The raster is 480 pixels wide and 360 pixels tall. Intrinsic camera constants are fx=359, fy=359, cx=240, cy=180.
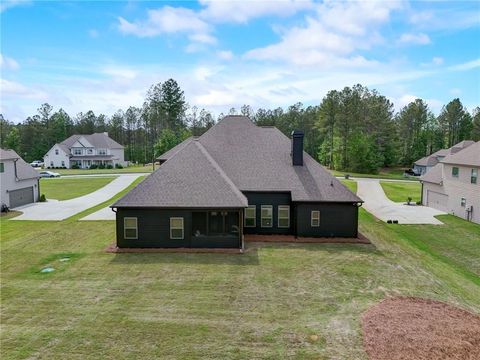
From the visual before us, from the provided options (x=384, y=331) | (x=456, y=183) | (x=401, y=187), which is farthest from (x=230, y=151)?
(x=401, y=187)

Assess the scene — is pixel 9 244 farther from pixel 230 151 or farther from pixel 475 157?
pixel 475 157

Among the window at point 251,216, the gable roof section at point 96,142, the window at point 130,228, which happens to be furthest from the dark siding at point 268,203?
the gable roof section at point 96,142

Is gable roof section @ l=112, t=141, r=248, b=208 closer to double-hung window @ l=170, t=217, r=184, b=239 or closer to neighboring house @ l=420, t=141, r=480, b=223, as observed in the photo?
double-hung window @ l=170, t=217, r=184, b=239

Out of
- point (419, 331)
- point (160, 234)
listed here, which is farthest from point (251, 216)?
point (419, 331)

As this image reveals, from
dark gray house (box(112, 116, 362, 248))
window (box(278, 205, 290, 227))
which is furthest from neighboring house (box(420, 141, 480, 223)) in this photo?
window (box(278, 205, 290, 227))

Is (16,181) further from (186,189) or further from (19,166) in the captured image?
(186,189)
